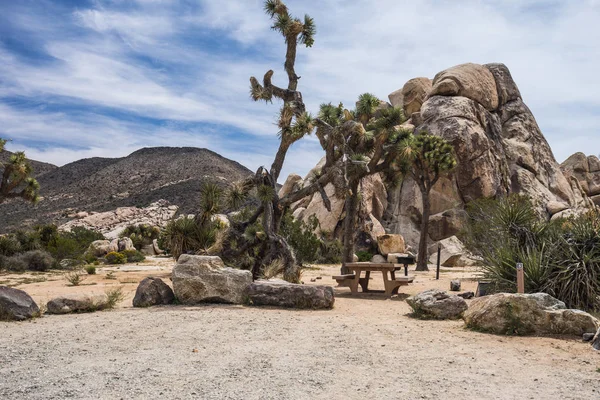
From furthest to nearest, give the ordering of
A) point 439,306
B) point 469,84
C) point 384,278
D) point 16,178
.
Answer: point 469,84, point 16,178, point 384,278, point 439,306

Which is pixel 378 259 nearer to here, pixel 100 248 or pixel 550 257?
pixel 100 248

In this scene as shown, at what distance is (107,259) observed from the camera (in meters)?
26.8

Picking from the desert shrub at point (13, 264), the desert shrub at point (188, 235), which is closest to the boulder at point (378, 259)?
the desert shrub at point (188, 235)

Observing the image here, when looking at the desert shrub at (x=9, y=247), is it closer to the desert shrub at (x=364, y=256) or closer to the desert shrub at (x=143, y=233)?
the desert shrub at (x=143, y=233)

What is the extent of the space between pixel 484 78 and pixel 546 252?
3543 cm

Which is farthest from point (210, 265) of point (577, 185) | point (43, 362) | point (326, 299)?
point (577, 185)

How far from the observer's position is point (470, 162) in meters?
36.5

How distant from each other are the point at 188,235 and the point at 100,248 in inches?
558

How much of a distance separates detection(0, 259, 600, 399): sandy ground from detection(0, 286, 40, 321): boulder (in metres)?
0.25

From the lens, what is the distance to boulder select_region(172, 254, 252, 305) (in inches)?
412

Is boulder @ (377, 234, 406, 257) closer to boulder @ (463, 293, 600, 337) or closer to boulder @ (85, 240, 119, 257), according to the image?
boulder @ (85, 240, 119, 257)

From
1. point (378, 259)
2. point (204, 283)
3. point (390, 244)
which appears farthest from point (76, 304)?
point (390, 244)

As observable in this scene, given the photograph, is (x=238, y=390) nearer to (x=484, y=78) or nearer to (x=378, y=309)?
(x=378, y=309)

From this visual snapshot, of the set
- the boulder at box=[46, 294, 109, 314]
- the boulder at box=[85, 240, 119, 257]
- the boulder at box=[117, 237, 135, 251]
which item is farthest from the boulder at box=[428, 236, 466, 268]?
the boulder at box=[46, 294, 109, 314]
